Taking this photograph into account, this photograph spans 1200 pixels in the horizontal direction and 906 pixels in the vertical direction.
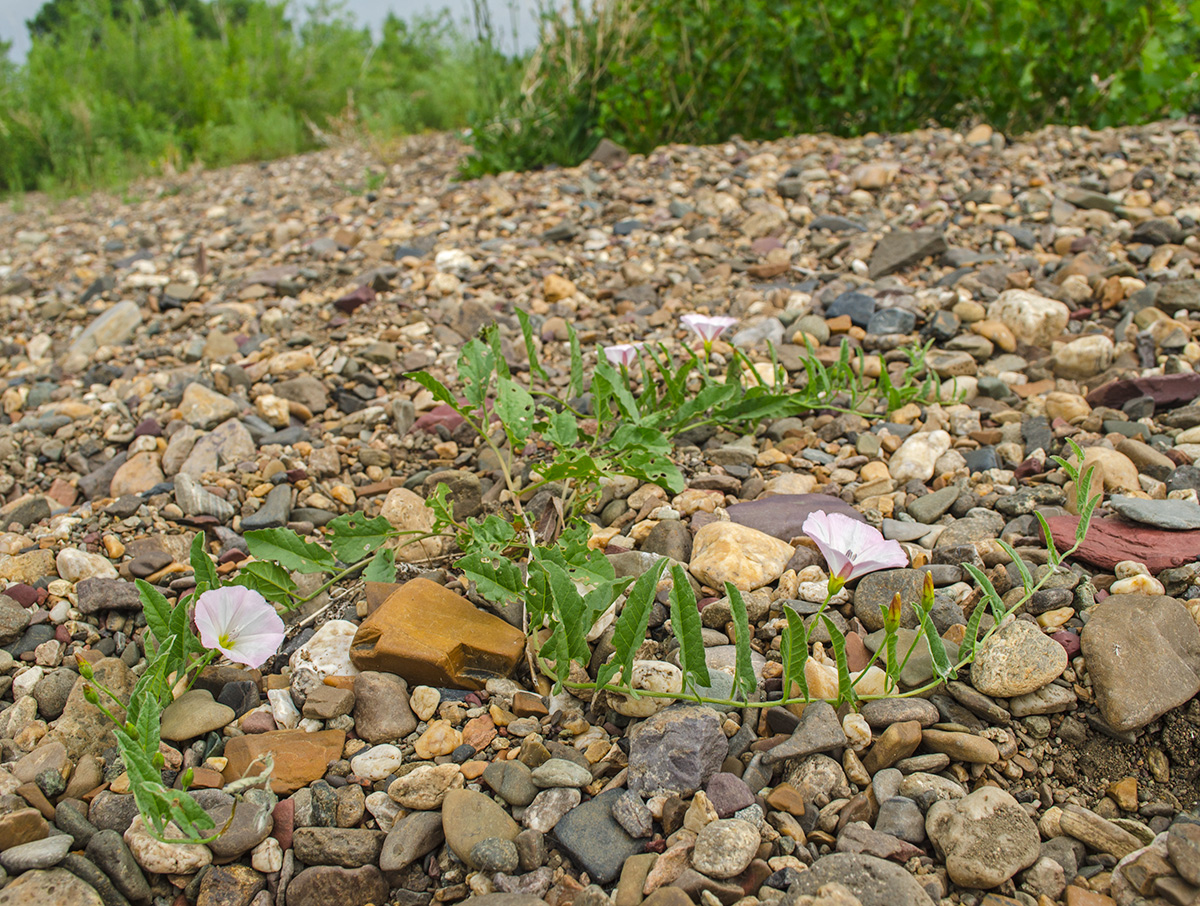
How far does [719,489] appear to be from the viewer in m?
2.21

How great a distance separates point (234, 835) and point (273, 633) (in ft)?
1.26

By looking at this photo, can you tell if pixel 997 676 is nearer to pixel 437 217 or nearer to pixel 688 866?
pixel 688 866

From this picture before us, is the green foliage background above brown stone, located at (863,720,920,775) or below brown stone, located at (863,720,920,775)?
above

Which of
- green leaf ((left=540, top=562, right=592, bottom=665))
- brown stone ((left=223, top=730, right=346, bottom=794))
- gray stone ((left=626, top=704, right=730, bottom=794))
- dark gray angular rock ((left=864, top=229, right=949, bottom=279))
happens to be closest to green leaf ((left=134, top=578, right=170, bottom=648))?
brown stone ((left=223, top=730, right=346, bottom=794))

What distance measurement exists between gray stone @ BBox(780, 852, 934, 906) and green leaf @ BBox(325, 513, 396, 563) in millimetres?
1034

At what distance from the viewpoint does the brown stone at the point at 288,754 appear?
4.82 feet

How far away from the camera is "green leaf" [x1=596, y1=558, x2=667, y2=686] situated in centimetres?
149

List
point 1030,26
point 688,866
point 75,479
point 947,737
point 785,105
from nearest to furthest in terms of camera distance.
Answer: point 688,866
point 947,737
point 75,479
point 1030,26
point 785,105

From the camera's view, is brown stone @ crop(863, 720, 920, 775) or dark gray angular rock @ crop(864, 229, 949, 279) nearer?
brown stone @ crop(863, 720, 920, 775)

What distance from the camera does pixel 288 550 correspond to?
178 centimetres

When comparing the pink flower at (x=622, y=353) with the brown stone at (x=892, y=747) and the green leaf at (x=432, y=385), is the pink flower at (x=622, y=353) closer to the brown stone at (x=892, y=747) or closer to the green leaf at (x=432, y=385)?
the green leaf at (x=432, y=385)

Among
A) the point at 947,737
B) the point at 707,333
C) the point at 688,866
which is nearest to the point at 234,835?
the point at 688,866

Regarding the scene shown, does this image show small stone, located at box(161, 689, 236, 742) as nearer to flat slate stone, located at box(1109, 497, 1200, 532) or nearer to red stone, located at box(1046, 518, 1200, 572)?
red stone, located at box(1046, 518, 1200, 572)

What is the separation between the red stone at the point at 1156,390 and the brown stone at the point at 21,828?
2612 mm
